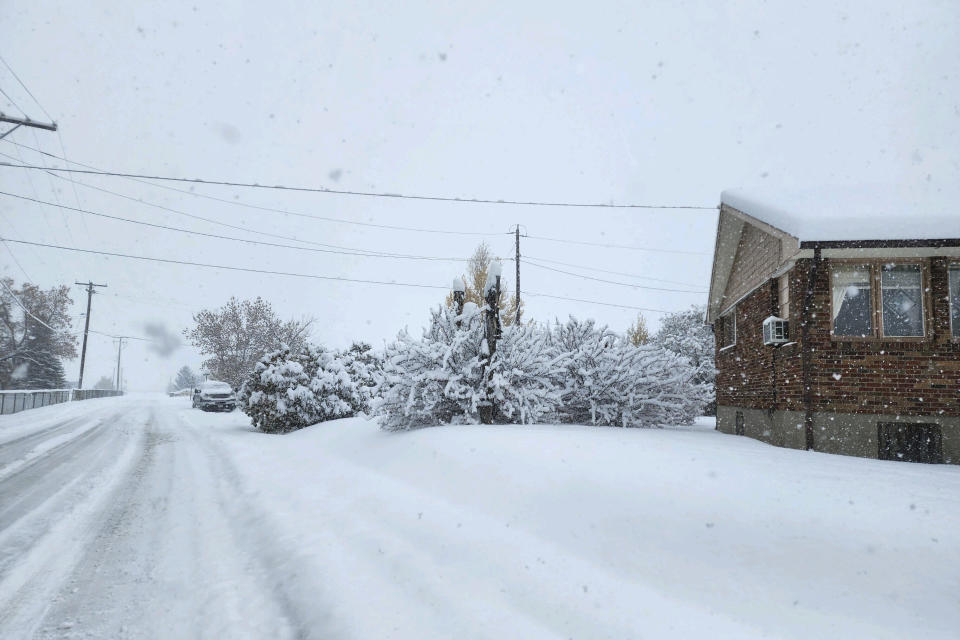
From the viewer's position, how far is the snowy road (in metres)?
3.03

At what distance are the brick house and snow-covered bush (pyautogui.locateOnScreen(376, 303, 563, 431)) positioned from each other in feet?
13.0

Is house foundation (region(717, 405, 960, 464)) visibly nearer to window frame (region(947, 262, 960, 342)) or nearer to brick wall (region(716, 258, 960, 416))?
brick wall (region(716, 258, 960, 416))

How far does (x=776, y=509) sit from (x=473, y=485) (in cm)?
279

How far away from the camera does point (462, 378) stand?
352 inches

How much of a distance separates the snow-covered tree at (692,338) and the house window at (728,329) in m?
8.44

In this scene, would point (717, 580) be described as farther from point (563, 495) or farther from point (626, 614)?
point (563, 495)

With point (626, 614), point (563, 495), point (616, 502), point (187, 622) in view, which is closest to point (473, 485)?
point (563, 495)

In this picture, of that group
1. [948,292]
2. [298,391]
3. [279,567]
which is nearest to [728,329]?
[948,292]

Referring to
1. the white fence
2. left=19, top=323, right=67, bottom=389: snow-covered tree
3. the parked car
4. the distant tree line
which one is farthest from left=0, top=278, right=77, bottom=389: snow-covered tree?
the distant tree line

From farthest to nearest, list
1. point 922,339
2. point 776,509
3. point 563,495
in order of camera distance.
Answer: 1. point 922,339
2. point 563,495
3. point 776,509

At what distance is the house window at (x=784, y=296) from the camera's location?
9.27m

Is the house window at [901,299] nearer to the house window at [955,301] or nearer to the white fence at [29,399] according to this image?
the house window at [955,301]

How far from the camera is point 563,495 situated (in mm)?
4656

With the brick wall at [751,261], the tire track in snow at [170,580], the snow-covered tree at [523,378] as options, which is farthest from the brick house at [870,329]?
the tire track in snow at [170,580]
